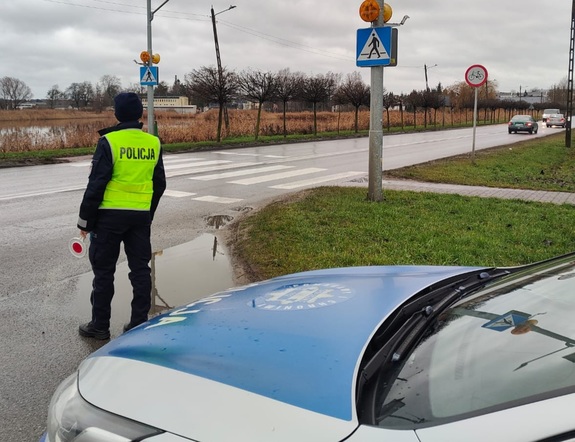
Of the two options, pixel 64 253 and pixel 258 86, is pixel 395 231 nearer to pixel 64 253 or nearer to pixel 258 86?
pixel 64 253

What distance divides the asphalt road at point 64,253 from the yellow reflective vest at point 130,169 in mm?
1095

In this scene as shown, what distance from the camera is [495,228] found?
7785 millimetres

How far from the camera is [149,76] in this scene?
22.5 meters

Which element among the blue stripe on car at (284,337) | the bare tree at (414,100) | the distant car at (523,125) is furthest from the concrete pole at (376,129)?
the bare tree at (414,100)

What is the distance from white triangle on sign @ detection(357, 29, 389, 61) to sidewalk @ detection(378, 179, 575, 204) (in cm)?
337

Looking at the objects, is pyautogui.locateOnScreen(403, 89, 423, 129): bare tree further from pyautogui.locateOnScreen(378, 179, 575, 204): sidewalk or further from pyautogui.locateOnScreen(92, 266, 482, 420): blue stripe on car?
pyautogui.locateOnScreen(92, 266, 482, 420): blue stripe on car

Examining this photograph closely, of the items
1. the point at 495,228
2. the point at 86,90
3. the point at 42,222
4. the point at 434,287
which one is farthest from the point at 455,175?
the point at 86,90

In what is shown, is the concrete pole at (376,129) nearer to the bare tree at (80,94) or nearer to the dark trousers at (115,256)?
the dark trousers at (115,256)

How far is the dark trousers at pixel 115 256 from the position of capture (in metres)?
4.36

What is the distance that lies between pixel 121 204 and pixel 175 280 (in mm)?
1808

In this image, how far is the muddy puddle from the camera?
5176 mm

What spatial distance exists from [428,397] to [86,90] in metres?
81.5

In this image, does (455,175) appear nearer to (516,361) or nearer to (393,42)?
(393,42)

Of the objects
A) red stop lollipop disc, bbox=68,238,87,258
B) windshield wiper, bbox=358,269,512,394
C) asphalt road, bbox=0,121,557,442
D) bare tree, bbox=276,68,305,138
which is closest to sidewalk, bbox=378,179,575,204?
asphalt road, bbox=0,121,557,442
